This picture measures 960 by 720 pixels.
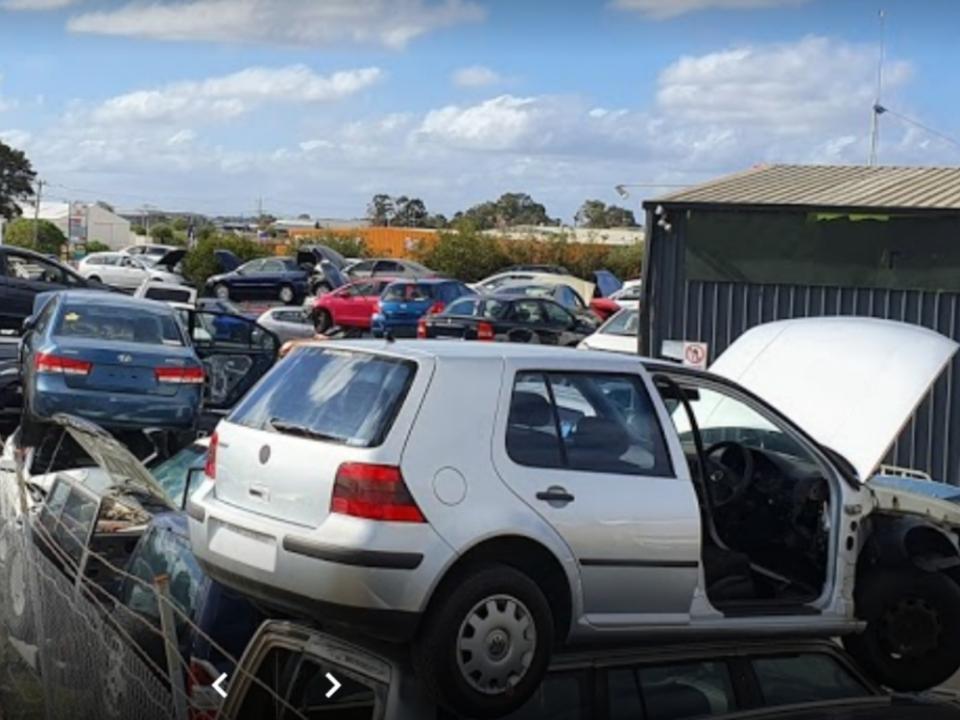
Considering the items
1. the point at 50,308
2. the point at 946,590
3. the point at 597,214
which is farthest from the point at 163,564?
the point at 597,214

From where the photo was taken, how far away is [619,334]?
2498cm

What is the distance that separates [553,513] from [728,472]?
1.55 metres

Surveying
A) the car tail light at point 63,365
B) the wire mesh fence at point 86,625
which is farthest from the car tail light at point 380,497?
the car tail light at point 63,365

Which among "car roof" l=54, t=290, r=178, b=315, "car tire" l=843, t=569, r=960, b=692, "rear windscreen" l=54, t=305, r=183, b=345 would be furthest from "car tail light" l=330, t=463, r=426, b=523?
"car roof" l=54, t=290, r=178, b=315

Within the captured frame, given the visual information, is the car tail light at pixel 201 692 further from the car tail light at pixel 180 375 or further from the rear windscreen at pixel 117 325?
the rear windscreen at pixel 117 325

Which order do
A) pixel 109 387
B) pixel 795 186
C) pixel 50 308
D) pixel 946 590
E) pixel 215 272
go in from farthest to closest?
pixel 215 272 < pixel 795 186 < pixel 50 308 < pixel 109 387 < pixel 946 590

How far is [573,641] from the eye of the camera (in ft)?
18.4

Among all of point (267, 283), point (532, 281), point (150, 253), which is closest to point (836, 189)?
point (532, 281)

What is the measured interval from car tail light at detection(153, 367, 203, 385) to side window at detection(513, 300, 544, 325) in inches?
564

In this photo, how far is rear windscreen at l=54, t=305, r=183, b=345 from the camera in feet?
49.3

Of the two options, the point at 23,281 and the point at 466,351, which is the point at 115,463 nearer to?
the point at 466,351

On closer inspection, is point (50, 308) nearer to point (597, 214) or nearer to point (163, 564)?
point (163, 564)

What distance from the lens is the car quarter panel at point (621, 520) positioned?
5.56 metres

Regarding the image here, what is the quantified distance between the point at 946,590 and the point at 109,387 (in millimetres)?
9404
